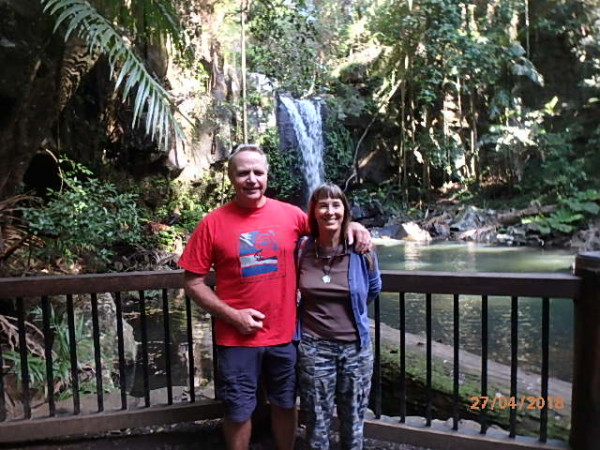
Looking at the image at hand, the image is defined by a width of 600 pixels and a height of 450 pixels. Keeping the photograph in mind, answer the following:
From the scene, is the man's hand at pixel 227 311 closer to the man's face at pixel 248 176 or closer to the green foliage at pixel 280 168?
the man's face at pixel 248 176

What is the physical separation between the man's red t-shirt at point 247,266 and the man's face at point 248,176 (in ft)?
0.31

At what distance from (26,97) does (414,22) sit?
48.6 ft

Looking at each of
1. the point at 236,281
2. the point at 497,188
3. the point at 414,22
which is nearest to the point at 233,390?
the point at 236,281

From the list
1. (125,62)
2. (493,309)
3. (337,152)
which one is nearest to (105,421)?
(125,62)

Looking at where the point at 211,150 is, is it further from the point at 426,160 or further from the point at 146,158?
the point at 426,160

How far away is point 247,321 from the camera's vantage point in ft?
7.10

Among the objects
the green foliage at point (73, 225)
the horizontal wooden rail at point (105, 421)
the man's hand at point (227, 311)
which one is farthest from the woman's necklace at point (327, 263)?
the green foliage at point (73, 225)

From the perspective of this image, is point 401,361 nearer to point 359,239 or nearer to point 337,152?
point 359,239

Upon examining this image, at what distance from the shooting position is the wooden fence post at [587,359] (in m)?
2.21

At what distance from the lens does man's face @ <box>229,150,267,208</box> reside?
2.23m

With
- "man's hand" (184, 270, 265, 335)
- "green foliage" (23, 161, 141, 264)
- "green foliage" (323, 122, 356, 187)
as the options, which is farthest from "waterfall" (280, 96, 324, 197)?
"man's hand" (184, 270, 265, 335)

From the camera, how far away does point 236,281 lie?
7.29 feet

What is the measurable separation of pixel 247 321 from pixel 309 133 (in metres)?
17.2
